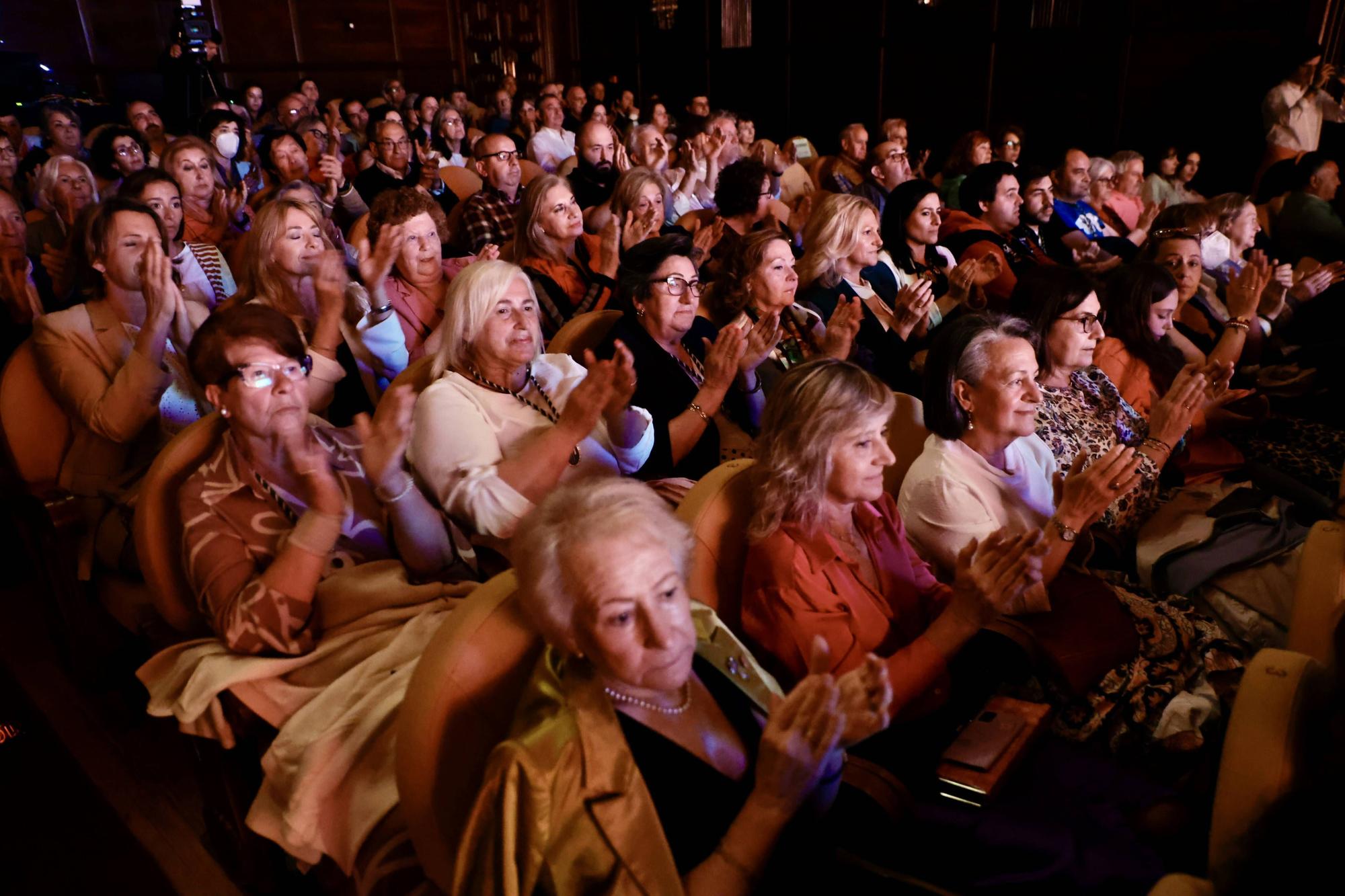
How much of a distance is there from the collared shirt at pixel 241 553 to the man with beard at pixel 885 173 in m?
4.11

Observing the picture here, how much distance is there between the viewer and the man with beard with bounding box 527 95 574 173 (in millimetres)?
6133

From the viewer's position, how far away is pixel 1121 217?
521 centimetres

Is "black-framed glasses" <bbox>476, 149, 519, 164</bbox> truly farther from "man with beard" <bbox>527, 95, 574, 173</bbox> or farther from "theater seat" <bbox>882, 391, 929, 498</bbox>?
"theater seat" <bbox>882, 391, 929, 498</bbox>

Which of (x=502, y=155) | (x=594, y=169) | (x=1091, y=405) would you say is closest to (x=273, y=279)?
(x=502, y=155)

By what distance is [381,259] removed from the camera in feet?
8.32

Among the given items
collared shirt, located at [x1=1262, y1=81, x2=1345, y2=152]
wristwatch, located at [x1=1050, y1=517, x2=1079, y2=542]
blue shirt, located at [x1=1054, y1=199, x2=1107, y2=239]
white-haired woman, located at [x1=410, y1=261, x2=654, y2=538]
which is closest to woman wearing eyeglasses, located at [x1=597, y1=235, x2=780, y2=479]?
white-haired woman, located at [x1=410, y1=261, x2=654, y2=538]

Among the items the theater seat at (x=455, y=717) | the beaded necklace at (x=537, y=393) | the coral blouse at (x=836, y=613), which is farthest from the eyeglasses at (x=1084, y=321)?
the theater seat at (x=455, y=717)

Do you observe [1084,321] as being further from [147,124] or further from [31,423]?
[147,124]

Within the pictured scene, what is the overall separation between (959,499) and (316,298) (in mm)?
1790

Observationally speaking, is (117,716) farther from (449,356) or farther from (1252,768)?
(1252,768)

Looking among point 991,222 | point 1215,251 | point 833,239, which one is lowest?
point 1215,251

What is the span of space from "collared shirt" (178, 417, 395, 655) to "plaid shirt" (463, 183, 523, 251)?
2454 millimetres

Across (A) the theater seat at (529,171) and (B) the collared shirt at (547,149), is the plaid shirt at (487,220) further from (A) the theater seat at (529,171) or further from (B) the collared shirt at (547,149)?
(B) the collared shirt at (547,149)

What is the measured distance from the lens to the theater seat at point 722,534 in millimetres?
1500
